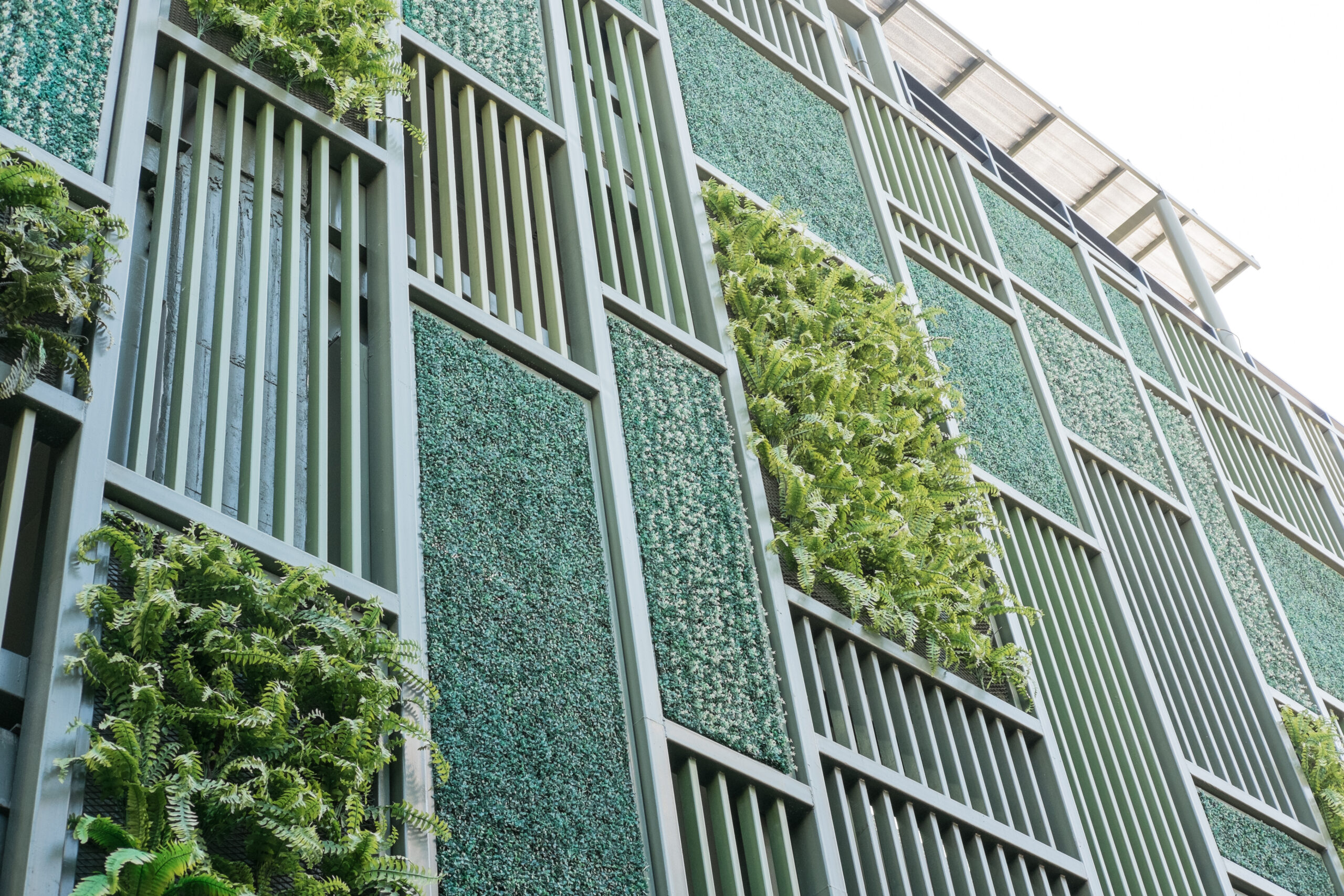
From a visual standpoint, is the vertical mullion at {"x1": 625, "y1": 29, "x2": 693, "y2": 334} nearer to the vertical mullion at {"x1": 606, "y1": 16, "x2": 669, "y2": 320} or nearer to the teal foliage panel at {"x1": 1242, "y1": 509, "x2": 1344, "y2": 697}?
the vertical mullion at {"x1": 606, "y1": 16, "x2": 669, "y2": 320}

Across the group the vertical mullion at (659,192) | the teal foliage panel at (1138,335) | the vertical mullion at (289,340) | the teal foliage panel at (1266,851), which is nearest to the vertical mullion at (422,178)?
the vertical mullion at (289,340)

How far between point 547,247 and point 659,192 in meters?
1.30

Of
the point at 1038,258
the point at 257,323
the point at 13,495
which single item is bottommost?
the point at 13,495

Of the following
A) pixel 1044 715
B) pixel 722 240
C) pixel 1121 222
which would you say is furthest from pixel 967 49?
pixel 1044 715

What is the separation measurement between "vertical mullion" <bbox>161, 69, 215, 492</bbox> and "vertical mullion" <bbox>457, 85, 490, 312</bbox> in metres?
1.20

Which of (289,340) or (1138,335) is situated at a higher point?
(1138,335)

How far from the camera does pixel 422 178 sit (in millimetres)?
6652

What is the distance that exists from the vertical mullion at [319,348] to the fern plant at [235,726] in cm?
53

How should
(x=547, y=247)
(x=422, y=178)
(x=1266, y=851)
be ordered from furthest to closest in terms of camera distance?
(x=1266, y=851)
(x=547, y=247)
(x=422, y=178)

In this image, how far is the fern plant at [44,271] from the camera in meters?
4.41

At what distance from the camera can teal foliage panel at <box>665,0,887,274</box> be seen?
905 centimetres

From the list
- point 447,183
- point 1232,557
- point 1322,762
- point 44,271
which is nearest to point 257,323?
point 44,271

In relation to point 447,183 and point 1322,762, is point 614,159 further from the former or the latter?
point 1322,762

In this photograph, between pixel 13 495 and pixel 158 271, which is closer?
pixel 13 495
